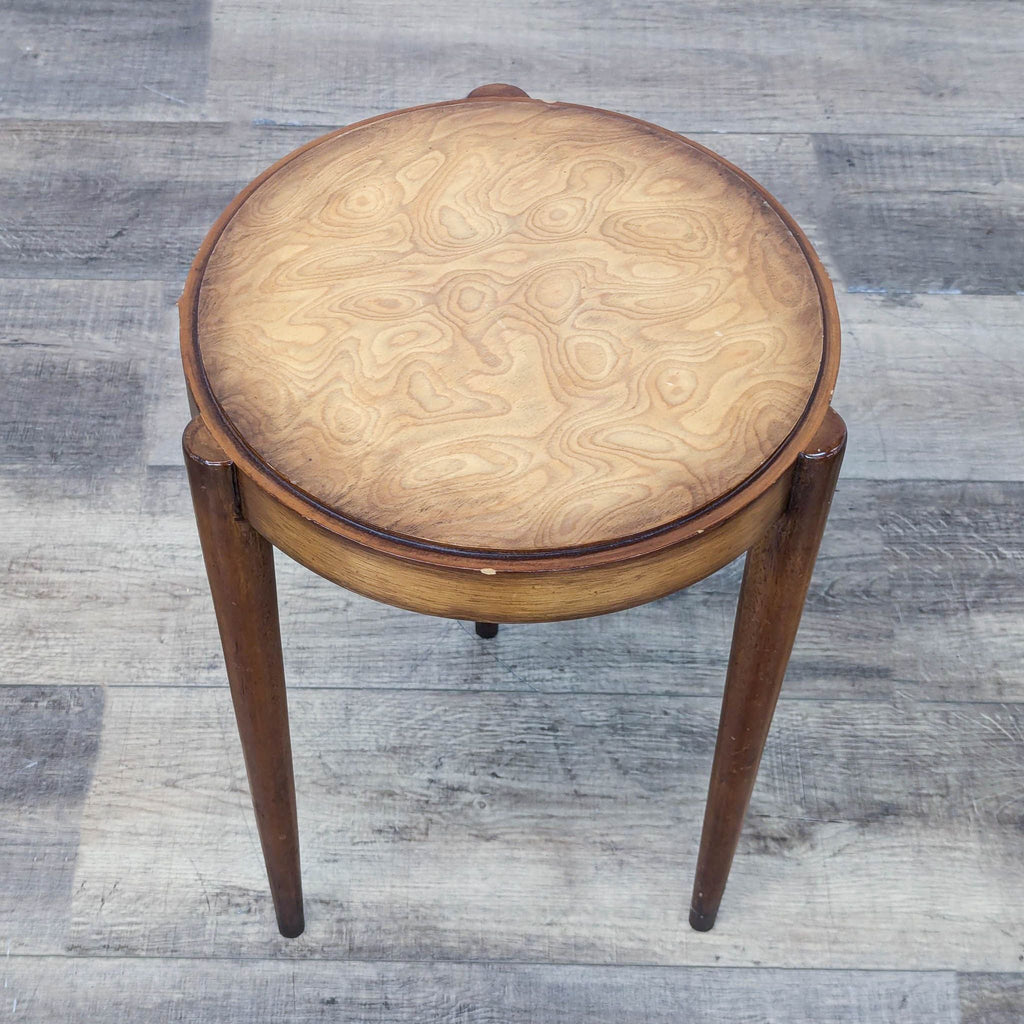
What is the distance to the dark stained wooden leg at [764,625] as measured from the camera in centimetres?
79

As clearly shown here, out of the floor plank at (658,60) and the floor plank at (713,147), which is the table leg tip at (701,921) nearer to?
the floor plank at (713,147)

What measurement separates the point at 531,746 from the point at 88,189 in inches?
35.5

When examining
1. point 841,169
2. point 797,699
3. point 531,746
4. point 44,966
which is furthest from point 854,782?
point 841,169

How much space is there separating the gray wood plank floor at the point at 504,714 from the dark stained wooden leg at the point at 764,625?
0.56 feet

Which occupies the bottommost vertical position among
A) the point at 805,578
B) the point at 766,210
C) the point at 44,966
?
the point at 44,966

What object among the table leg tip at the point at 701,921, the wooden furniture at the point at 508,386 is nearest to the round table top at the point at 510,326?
the wooden furniture at the point at 508,386

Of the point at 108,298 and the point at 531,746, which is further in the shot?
the point at 108,298

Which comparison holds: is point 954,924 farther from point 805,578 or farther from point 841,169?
point 841,169

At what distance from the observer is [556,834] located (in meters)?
1.17

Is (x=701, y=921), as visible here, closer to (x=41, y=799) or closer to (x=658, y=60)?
(x=41, y=799)

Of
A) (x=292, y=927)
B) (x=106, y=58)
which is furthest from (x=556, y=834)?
(x=106, y=58)

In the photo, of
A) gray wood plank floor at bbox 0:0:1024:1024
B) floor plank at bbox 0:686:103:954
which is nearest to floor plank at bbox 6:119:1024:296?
gray wood plank floor at bbox 0:0:1024:1024

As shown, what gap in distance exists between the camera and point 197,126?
1734mm

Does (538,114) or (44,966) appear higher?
(538,114)
